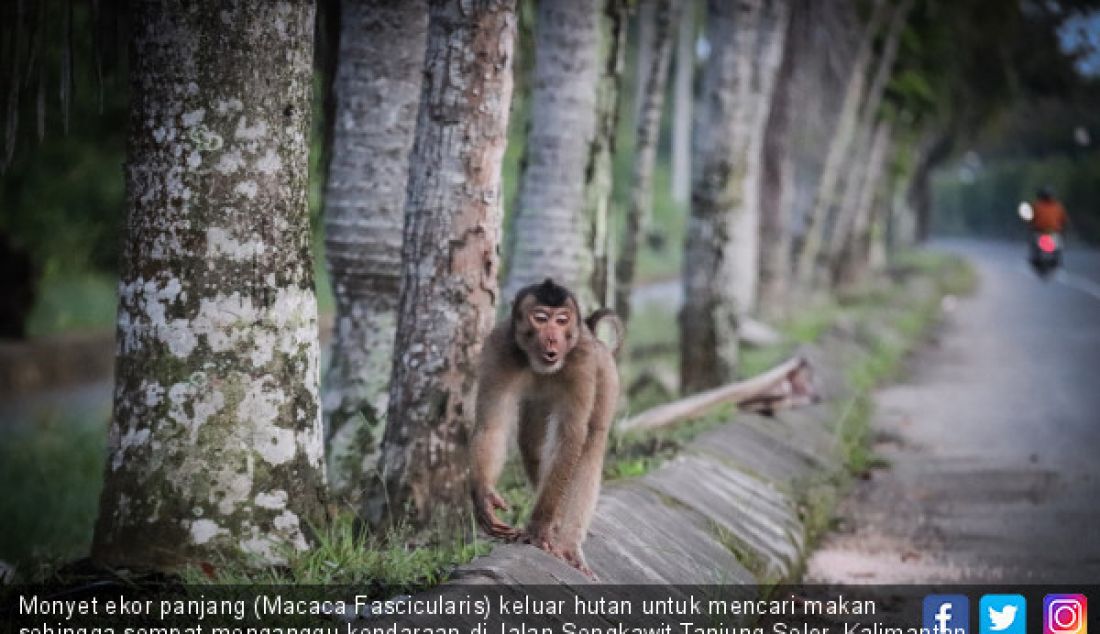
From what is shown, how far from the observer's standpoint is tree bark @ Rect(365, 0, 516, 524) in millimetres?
6684

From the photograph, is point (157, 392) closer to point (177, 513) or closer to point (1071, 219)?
point (177, 513)

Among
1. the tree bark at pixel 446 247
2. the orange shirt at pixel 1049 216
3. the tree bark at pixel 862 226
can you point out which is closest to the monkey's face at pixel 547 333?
the tree bark at pixel 446 247

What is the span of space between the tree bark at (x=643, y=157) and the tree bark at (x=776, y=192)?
8.48 m

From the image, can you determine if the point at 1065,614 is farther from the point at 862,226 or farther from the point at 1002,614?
the point at 862,226

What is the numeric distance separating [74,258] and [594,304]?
14.7 metres

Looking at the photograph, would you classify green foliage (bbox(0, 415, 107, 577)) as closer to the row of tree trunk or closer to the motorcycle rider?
the row of tree trunk

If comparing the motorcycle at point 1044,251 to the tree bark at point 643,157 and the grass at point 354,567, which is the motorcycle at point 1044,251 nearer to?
the tree bark at point 643,157

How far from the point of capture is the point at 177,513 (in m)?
5.66

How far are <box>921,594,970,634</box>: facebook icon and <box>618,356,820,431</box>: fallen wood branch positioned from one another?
267cm

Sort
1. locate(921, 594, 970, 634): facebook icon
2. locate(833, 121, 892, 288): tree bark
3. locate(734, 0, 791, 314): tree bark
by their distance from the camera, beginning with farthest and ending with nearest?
locate(833, 121, 892, 288): tree bark < locate(734, 0, 791, 314): tree bark < locate(921, 594, 970, 634): facebook icon

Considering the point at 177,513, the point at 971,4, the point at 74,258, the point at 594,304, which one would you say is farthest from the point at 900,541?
the point at 971,4

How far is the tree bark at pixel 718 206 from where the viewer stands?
42.3 ft

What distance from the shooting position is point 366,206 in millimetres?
8227

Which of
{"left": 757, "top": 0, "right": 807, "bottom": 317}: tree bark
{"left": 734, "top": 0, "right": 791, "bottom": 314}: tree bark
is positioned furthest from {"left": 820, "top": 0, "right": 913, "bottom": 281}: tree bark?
{"left": 734, "top": 0, "right": 791, "bottom": 314}: tree bark
